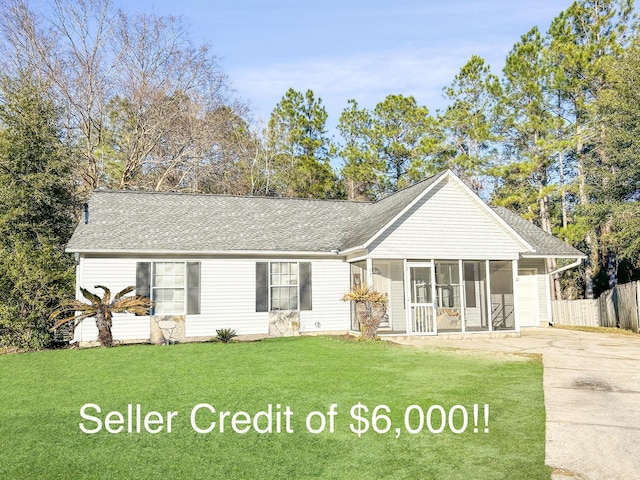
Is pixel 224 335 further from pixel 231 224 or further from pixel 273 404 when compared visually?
pixel 273 404

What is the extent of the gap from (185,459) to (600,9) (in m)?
32.8

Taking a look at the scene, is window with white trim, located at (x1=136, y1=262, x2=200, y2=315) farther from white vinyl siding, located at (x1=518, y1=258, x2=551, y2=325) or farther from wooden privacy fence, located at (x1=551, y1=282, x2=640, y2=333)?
wooden privacy fence, located at (x1=551, y1=282, x2=640, y2=333)

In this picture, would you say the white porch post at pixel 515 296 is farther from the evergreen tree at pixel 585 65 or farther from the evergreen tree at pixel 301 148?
the evergreen tree at pixel 301 148

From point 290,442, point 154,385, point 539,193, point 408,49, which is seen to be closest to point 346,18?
point 408,49

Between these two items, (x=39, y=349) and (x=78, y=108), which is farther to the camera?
(x=78, y=108)

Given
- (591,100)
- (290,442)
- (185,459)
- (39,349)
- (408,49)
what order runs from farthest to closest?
(591,100), (408,49), (39,349), (290,442), (185,459)

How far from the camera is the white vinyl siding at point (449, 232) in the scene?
618 inches

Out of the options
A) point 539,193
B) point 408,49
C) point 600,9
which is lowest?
point 539,193

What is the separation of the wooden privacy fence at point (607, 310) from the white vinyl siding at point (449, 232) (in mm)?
5590

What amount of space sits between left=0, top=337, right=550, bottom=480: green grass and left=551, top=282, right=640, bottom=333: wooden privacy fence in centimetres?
1016

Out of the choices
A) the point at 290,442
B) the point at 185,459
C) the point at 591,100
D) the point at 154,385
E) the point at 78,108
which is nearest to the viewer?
the point at 185,459

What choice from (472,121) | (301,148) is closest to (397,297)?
(472,121)

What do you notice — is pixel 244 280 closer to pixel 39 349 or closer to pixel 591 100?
pixel 39 349

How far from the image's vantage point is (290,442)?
19.8 feet
